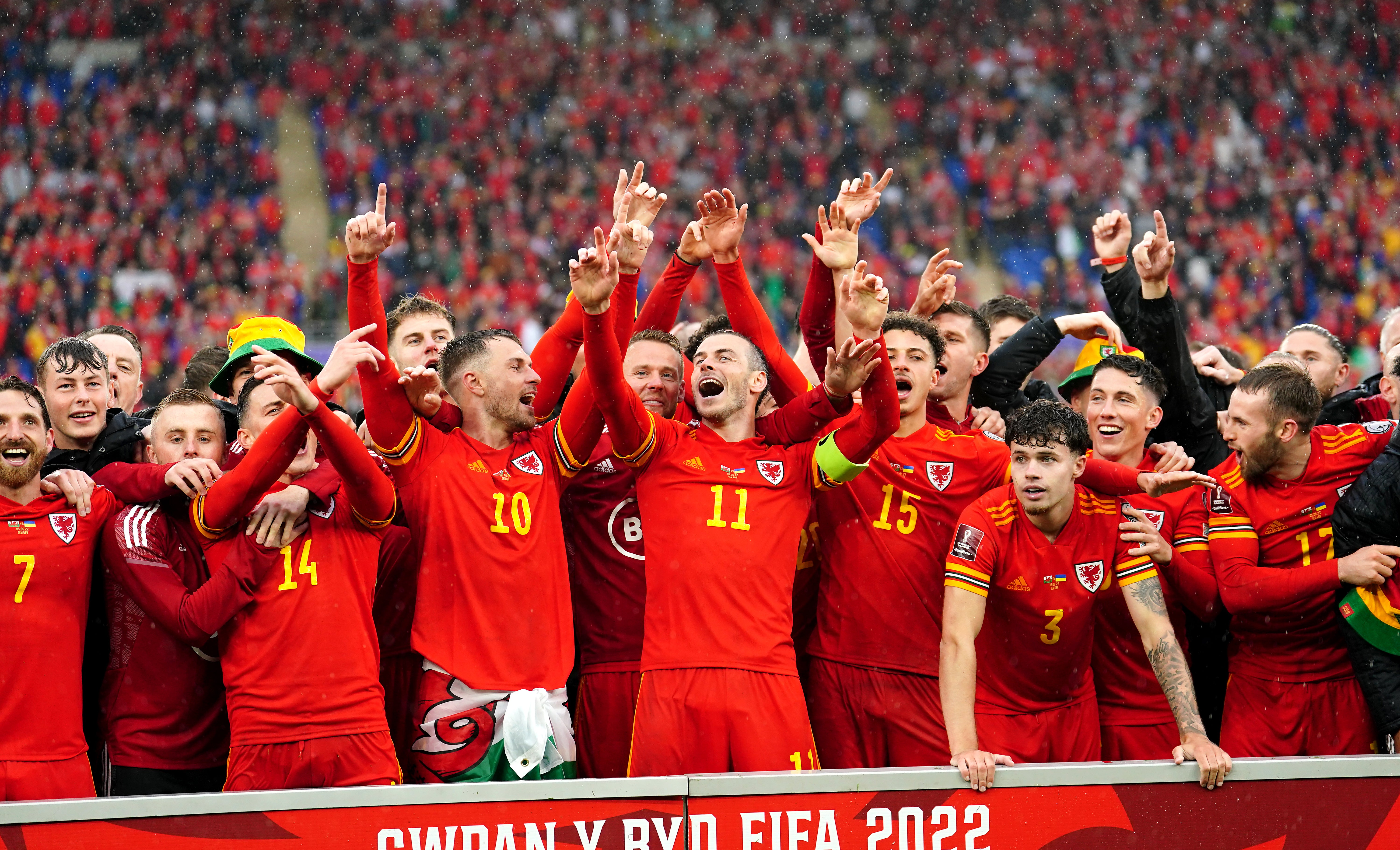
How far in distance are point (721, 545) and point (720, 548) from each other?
0.05 ft

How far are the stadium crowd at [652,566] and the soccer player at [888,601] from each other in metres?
0.01

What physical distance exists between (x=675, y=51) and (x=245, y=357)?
68.4 feet

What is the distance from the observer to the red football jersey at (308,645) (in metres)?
4.34

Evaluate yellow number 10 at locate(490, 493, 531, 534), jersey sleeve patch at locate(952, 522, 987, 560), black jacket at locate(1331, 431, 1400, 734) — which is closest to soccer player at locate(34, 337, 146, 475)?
yellow number 10 at locate(490, 493, 531, 534)

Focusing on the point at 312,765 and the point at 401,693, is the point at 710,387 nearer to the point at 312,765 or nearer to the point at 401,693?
the point at 401,693

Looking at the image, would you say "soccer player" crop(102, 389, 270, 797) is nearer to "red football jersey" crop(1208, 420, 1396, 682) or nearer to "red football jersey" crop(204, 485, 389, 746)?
"red football jersey" crop(204, 485, 389, 746)

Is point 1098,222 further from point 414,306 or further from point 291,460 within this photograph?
point 291,460

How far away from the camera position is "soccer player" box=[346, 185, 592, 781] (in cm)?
446

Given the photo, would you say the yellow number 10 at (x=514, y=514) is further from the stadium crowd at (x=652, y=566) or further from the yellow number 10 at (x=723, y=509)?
the yellow number 10 at (x=723, y=509)

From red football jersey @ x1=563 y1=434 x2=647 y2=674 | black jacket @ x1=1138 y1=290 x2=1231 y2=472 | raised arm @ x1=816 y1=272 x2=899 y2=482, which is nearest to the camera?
raised arm @ x1=816 y1=272 x2=899 y2=482

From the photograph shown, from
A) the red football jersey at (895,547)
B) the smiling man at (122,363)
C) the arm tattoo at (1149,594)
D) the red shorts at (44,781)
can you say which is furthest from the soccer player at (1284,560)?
the smiling man at (122,363)

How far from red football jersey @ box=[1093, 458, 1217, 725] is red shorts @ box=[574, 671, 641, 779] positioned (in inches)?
67.4

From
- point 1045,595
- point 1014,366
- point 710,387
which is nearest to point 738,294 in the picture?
point 710,387

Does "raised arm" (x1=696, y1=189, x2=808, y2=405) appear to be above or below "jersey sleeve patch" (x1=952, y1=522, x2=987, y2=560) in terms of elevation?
above
